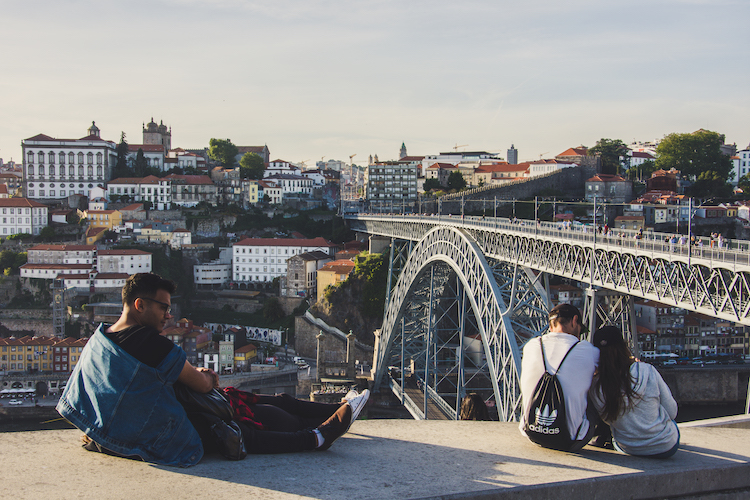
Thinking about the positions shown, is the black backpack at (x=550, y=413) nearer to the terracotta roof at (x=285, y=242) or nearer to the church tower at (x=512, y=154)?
the terracotta roof at (x=285, y=242)

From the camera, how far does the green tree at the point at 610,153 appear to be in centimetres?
6700

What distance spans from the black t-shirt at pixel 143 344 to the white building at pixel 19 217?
228 feet

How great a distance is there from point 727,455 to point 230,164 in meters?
85.6

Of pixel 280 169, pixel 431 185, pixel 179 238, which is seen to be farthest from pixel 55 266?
pixel 280 169

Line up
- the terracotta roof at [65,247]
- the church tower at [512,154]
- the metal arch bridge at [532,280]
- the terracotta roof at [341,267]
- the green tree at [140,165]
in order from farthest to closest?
the church tower at [512,154] → the green tree at [140,165] → the terracotta roof at [65,247] → the terracotta roof at [341,267] → the metal arch bridge at [532,280]

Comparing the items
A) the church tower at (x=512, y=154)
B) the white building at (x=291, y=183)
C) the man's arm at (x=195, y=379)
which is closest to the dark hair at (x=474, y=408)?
the man's arm at (x=195, y=379)

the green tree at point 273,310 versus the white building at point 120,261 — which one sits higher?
the white building at point 120,261

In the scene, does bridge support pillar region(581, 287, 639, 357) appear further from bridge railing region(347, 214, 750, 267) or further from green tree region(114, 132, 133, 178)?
green tree region(114, 132, 133, 178)

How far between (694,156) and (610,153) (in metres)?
8.56

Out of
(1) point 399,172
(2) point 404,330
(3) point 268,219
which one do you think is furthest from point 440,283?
(1) point 399,172

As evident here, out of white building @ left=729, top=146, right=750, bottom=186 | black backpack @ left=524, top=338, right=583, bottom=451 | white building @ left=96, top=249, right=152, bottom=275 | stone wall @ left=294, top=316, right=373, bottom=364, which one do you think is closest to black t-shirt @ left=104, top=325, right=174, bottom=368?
black backpack @ left=524, top=338, right=583, bottom=451

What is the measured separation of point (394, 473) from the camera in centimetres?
412

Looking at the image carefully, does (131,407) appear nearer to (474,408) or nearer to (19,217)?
(474,408)

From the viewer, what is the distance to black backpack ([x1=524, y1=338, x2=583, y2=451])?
4.59 m
